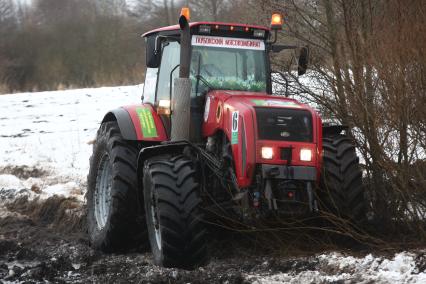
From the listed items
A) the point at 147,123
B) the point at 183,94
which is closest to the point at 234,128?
the point at 183,94

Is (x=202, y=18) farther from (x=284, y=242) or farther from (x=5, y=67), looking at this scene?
(x=284, y=242)

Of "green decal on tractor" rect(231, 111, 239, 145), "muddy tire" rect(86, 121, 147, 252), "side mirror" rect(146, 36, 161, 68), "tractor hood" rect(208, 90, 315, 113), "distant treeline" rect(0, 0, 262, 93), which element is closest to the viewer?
"green decal on tractor" rect(231, 111, 239, 145)

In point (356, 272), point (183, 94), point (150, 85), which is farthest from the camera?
point (150, 85)

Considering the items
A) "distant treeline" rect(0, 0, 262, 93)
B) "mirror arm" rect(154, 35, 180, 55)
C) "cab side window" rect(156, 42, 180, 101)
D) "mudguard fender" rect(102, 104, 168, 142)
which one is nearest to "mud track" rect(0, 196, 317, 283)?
"mudguard fender" rect(102, 104, 168, 142)

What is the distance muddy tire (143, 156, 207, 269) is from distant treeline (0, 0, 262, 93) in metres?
20.5

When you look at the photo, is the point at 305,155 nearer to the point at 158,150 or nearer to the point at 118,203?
the point at 158,150

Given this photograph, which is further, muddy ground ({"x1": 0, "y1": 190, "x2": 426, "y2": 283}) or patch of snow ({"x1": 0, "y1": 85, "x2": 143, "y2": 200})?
patch of snow ({"x1": 0, "y1": 85, "x2": 143, "y2": 200})

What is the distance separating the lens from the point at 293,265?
6.75 m

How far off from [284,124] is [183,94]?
1.18 meters

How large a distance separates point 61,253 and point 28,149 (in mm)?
6505

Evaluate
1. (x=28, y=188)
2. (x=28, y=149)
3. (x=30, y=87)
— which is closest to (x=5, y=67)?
(x=30, y=87)

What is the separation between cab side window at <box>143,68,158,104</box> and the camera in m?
8.62

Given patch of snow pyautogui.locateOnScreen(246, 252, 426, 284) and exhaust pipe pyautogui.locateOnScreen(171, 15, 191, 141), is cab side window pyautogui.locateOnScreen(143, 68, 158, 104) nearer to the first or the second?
exhaust pipe pyautogui.locateOnScreen(171, 15, 191, 141)

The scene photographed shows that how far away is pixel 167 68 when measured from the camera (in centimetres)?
827
